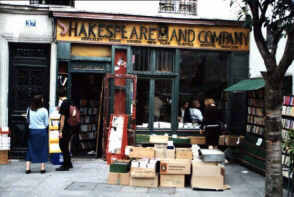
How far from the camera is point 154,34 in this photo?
445 inches

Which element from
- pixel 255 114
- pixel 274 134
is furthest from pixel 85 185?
pixel 255 114

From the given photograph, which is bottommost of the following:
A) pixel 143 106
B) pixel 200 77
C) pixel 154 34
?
pixel 143 106

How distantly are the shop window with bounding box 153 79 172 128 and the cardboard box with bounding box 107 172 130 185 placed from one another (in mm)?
3543

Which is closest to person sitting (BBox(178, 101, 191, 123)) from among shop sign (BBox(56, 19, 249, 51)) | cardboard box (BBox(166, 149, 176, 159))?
shop sign (BBox(56, 19, 249, 51))

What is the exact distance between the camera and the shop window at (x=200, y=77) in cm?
1153

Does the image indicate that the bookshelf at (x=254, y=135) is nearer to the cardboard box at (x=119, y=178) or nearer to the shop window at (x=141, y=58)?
the shop window at (x=141, y=58)

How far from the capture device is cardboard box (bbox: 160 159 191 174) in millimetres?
7961

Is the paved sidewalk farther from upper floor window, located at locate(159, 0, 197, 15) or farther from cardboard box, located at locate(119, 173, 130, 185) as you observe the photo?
upper floor window, located at locate(159, 0, 197, 15)

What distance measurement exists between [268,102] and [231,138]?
4.67m

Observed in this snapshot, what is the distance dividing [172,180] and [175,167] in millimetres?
325

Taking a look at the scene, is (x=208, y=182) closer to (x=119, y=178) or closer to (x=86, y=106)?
(x=119, y=178)

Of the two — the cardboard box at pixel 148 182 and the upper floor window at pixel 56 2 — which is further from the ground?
the upper floor window at pixel 56 2

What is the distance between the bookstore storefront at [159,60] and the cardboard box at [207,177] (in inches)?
140

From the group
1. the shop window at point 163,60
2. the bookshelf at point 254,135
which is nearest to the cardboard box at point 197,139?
the bookshelf at point 254,135
